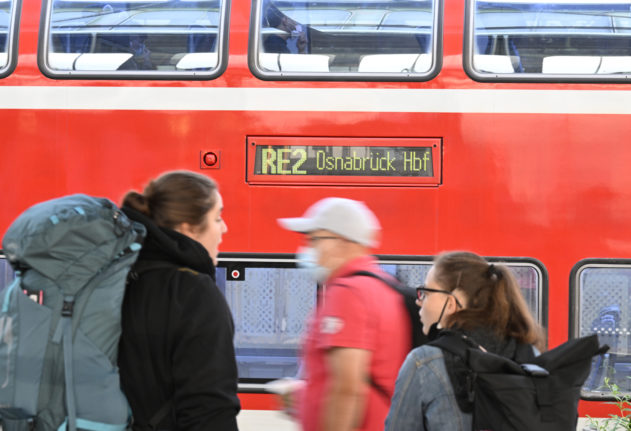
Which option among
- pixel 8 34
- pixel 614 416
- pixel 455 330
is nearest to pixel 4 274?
pixel 8 34

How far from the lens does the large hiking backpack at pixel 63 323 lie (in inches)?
82.7

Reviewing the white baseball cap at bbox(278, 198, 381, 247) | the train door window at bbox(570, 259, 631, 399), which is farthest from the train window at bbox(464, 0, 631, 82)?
the white baseball cap at bbox(278, 198, 381, 247)

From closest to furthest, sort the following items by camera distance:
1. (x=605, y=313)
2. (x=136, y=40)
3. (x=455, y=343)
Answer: (x=455, y=343) < (x=605, y=313) < (x=136, y=40)

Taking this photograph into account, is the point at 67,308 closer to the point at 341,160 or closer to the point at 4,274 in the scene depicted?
the point at 341,160

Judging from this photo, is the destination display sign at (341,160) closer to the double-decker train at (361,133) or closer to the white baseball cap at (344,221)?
the double-decker train at (361,133)

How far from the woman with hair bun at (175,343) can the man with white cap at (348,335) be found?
0.42 m

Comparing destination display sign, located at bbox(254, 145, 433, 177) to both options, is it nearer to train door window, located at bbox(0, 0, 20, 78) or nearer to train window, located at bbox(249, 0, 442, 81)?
train window, located at bbox(249, 0, 442, 81)

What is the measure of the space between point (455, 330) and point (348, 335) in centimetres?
34

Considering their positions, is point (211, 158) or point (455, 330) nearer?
point (455, 330)

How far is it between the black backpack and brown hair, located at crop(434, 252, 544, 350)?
215mm

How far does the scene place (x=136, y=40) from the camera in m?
5.42

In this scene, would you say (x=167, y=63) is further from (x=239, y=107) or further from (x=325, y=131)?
(x=325, y=131)

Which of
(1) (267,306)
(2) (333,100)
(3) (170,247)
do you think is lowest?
(1) (267,306)

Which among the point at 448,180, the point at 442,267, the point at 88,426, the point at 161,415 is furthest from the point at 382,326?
the point at 448,180
